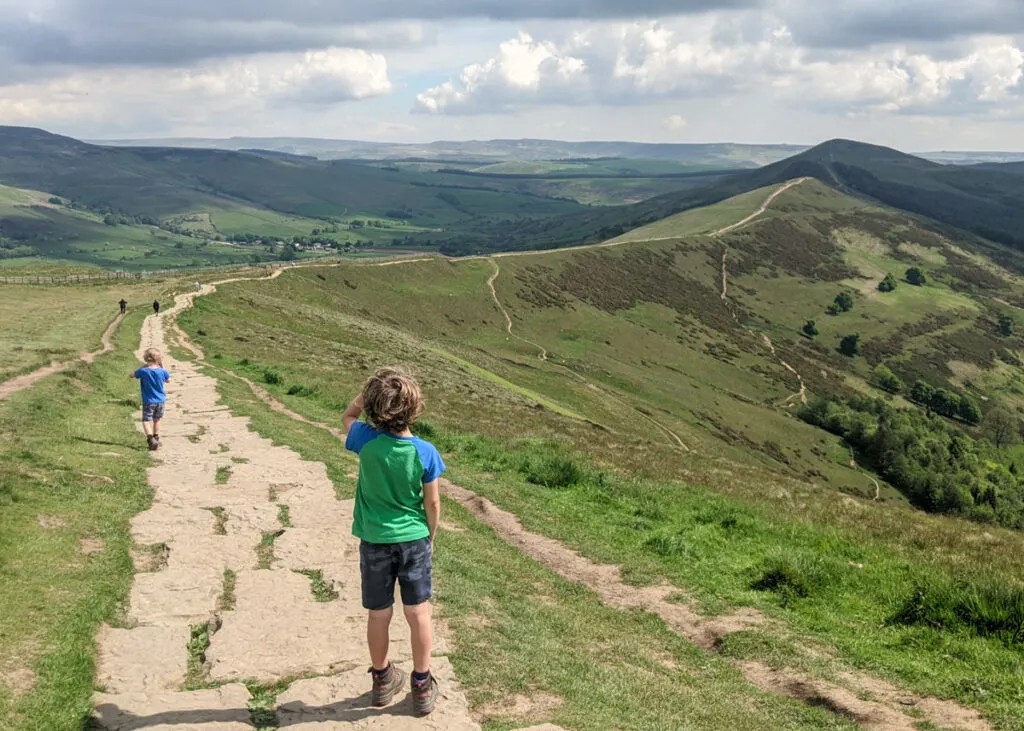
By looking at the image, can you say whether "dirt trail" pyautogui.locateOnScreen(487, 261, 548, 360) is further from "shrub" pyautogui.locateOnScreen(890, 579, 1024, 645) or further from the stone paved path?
"shrub" pyautogui.locateOnScreen(890, 579, 1024, 645)

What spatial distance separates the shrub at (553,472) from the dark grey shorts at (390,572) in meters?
14.1

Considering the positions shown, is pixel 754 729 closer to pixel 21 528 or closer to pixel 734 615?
pixel 734 615

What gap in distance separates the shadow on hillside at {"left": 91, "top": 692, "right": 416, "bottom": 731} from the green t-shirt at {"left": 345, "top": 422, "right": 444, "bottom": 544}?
6.20 feet

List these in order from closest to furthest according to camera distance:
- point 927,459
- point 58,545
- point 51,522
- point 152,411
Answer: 1. point 58,545
2. point 51,522
3. point 152,411
4. point 927,459

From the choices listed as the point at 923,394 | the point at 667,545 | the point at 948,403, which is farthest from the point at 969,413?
the point at 667,545

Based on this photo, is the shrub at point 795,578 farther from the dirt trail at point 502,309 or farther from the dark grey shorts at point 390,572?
the dirt trail at point 502,309

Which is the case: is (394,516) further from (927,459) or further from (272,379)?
(927,459)

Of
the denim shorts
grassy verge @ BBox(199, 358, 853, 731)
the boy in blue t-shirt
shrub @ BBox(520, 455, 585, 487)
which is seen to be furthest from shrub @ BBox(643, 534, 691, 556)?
the denim shorts

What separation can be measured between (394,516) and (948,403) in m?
202

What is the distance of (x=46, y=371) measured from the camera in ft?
103

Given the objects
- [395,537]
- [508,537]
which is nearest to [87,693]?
[395,537]

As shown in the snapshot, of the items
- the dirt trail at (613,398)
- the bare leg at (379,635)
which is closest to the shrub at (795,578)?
the bare leg at (379,635)

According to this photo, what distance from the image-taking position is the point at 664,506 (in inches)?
809

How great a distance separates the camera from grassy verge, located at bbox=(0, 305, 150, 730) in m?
8.12
